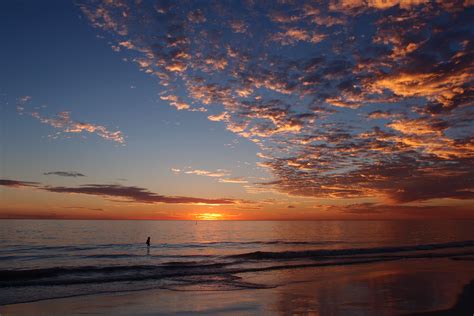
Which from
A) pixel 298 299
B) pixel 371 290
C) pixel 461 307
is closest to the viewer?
pixel 461 307

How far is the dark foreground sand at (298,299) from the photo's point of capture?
16.0m

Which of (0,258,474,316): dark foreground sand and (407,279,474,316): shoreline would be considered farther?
(0,258,474,316): dark foreground sand

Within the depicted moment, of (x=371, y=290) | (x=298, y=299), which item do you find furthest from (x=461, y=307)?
(x=298, y=299)

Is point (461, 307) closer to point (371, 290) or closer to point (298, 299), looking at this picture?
point (371, 290)

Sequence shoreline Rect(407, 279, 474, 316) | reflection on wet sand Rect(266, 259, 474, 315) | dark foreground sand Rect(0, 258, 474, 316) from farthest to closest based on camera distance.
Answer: reflection on wet sand Rect(266, 259, 474, 315) → dark foreground sand Rect(0, 258, 474, 316) → shoreline Rect(407, 279, 474, 316)

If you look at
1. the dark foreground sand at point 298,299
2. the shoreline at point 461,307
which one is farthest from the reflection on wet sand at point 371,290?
the shoreline at point 461,307

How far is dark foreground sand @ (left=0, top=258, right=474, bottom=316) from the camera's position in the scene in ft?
52.6

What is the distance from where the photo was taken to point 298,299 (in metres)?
18.2

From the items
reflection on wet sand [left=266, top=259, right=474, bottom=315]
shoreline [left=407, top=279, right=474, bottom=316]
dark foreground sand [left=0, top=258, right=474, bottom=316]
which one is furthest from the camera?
reflection on wet sand [left=266, top=259, right=474, bottom=315]

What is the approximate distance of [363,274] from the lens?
27.8m

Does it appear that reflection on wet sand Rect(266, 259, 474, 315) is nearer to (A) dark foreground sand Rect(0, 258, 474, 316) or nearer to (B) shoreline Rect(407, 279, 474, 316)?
(A) dark foreground sand Rect(0, 258, 474, 316)

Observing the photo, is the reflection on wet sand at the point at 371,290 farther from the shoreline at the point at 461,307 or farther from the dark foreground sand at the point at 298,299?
the shoreline at the point at 461,307

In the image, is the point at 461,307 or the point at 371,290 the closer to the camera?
the point at 461,307

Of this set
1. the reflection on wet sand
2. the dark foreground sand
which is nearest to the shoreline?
the dark foreground sand
